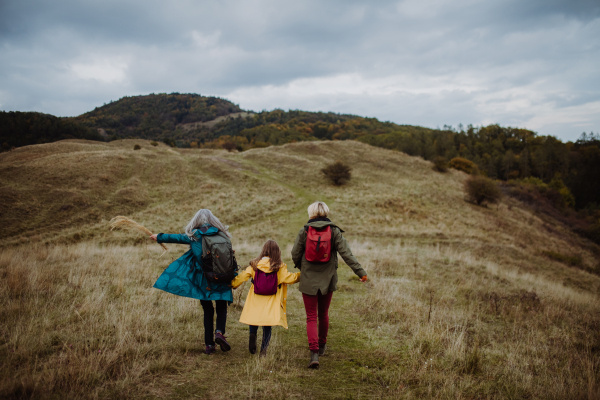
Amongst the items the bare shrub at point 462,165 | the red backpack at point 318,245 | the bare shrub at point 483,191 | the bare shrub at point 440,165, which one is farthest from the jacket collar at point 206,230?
the bare shrub at point 462,165

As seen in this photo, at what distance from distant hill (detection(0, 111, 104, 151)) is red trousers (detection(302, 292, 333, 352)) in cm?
5462

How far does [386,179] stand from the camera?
133 ft

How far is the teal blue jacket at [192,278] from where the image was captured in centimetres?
383

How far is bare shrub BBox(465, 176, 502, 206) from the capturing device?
1310 inches

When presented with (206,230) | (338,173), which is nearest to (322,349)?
(206,230)

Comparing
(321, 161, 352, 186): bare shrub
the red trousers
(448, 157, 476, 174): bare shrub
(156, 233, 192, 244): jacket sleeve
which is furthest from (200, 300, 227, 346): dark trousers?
(448, 157, 476, 174): bare shrub

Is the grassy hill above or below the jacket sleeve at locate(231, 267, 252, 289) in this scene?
below

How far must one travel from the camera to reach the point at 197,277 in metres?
3.94

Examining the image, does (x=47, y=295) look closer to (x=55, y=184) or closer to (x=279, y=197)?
(x=279, y=197)

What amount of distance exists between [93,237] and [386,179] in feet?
117

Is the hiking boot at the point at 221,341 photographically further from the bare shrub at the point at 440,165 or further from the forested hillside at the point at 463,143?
the forested hillside at the point at 463,143

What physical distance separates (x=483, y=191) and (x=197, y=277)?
38143 mm

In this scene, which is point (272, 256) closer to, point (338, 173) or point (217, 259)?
point (217, 259)

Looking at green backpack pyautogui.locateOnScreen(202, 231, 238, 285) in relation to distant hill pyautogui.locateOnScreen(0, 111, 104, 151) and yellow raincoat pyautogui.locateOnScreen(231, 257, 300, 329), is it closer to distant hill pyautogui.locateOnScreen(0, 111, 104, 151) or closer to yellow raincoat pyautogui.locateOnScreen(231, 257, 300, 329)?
yellow raincoat pyautogui.locateOnScreen(231, 257, 300, 329)
